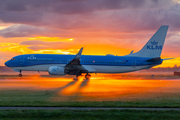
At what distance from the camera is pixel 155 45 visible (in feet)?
148

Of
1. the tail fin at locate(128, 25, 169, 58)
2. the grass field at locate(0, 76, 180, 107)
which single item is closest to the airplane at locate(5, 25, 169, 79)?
the tail fin at locate(128, 25, 169, 58)

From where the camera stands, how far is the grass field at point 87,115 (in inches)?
474

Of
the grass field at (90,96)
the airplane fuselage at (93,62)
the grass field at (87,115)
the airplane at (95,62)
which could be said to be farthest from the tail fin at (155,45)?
the grass field at (87,115)

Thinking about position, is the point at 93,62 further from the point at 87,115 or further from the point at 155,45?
the point at 87,115

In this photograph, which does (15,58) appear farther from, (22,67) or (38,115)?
(38,115)

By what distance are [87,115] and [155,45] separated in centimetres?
3590

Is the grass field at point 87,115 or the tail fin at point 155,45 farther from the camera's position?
the tail fin at point 155,45

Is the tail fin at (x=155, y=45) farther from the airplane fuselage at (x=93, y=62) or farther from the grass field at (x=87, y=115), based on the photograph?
the grass field at (x=87, y=115)

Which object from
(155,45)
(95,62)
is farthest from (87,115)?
(155,45)

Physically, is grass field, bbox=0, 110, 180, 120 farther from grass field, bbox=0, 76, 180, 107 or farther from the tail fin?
the tail fin

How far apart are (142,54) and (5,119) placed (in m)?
37.2

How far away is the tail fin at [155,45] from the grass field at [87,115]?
33169mm

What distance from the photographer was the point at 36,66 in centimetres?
4356

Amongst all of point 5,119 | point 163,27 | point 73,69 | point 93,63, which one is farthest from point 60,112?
point 163,27
